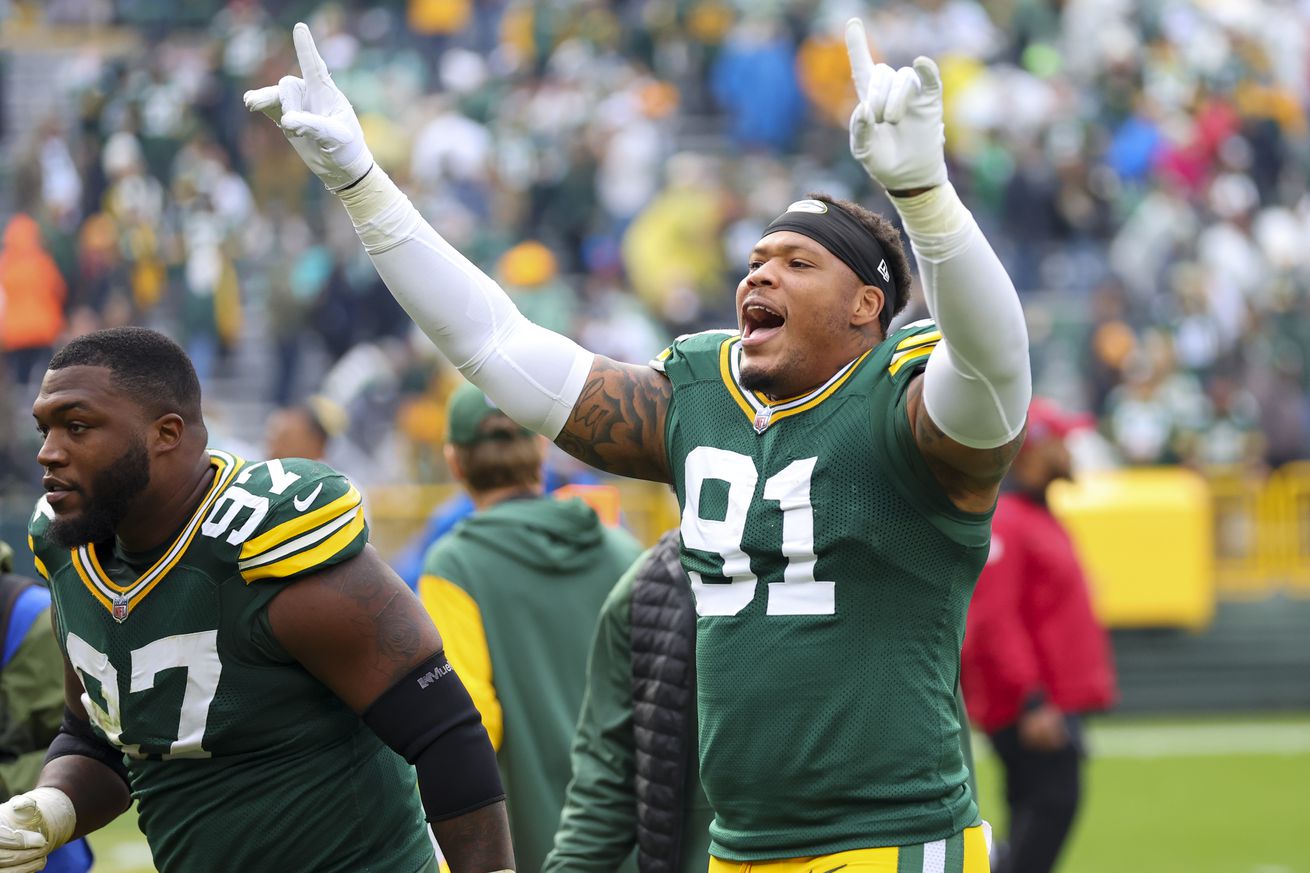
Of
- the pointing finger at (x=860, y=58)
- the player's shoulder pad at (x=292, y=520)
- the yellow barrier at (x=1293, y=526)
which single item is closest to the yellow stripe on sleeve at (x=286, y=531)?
the player's shoulder pad at (x=292, y=520)

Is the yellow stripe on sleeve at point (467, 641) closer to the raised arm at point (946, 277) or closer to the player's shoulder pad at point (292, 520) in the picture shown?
the player's shoulder pad at point (292, 520)

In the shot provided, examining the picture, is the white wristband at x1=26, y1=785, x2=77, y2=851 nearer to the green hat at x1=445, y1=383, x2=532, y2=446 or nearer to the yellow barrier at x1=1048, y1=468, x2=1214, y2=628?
the green hat at x1=445, y1=383, x2=532, y2=446

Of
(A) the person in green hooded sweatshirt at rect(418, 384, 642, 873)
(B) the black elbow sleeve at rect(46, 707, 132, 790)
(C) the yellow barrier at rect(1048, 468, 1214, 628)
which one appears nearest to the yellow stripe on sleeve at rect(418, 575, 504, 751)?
(A) the person in green hooded sweatshirt at rect(418, 384, 642, 873)

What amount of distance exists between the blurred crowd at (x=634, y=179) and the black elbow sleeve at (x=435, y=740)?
10880 millimetres

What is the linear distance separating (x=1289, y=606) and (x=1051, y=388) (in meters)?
3.17

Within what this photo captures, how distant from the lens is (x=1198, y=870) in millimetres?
8828

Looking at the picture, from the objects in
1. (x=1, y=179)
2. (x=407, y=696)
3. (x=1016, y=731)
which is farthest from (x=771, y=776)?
(x=1, y=179)

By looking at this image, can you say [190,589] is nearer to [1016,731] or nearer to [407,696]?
[407,696]

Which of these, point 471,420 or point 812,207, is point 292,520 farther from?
point 471,420

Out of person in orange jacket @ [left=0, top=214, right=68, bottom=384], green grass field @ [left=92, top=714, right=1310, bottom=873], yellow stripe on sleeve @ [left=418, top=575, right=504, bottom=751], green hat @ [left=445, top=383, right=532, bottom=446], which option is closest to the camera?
yellow stripe on sleeve @ [left=418, top=575, right=504, bottom=751]

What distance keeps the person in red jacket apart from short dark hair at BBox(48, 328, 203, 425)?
393 centimetres

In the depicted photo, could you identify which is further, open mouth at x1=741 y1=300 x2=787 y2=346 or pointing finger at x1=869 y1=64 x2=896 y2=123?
open mouth at x1=741 y1=300 x2=787 y2=346

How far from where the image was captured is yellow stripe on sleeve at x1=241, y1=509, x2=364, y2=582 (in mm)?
3344

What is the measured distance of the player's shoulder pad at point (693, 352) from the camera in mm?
3637
